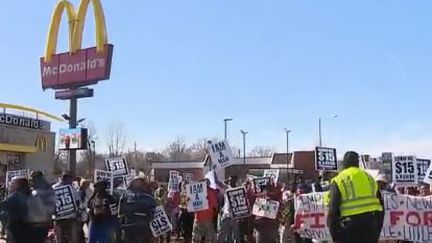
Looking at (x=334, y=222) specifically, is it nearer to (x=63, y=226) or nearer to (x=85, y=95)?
(x=63, y=226)

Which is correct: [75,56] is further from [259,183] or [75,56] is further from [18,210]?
[18,210]

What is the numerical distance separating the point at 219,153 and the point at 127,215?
5.86 metres

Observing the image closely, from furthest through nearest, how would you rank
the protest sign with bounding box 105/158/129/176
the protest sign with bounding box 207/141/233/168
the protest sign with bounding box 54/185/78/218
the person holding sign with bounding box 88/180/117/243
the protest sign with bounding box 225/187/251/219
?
the protest sign with bounding box 105/158/129/176
the protest sign with bounding box 207/141/233/168
the protest sign with bounding box 225/187/251/219
the protest sign with bounding box 54/185/78/218
the person holding sign with bounding box 88/180/117/243

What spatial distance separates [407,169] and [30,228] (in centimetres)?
878

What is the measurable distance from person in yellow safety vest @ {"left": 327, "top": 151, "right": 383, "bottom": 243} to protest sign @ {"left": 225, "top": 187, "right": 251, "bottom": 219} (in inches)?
286

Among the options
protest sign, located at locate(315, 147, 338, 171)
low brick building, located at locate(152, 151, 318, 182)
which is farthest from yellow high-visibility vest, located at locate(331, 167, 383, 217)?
low brick building, located at locate(152, 151, 318, 182)

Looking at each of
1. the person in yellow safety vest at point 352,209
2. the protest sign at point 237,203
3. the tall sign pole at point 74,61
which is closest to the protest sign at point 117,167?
the protest sign at point 237,203

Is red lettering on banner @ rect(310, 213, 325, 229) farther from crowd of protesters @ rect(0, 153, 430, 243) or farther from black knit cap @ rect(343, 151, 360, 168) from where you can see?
black knit cap @ rect(343, 151, 360, 168)

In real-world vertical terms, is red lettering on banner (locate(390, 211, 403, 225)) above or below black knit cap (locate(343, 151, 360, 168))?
below

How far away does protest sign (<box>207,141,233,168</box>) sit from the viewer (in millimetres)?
17266

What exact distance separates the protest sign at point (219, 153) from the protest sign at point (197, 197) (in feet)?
2.46

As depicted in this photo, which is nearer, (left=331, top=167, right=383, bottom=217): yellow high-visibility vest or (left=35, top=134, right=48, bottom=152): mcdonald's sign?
(left=331, top=167, right=383, bottom=217): yellow high-visibility vest

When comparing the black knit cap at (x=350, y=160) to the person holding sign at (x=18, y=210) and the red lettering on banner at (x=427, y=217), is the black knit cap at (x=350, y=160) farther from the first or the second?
the person holding sign at (x=18, y=210)

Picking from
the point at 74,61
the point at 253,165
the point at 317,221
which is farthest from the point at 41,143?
the point at 253,165
